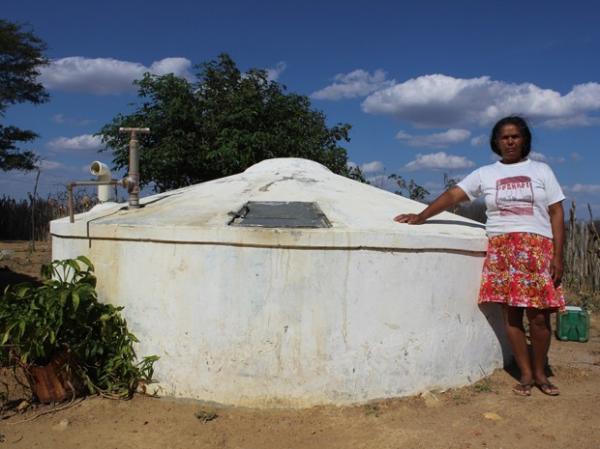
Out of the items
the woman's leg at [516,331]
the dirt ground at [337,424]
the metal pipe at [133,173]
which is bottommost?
the dirt ground at [337,424]

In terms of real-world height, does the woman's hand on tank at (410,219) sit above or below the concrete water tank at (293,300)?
above

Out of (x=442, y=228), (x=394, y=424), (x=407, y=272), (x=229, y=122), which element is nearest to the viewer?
(x=394, y=424)

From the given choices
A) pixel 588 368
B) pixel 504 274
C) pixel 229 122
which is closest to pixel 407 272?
pixel 504 274

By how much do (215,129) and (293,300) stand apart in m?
5.68

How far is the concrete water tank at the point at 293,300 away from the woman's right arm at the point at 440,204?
13 centimetres

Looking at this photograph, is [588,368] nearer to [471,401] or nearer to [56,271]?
[471,401]

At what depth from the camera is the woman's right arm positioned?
421 centimetres

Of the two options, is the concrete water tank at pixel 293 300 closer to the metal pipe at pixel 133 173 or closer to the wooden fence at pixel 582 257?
the metal pipe at pixel 133 173

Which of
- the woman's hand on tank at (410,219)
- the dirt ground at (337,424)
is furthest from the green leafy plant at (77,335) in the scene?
the woman's hand on tank at (410,219)

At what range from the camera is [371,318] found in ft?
13.2

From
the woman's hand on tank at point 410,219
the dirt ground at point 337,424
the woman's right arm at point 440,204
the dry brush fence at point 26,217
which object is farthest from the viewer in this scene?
the dry brush fence at point 26,217

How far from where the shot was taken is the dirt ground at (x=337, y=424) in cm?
358

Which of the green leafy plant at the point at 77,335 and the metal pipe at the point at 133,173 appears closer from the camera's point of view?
the green leafy plant at the point at 77,335

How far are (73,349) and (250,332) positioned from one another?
4.13ft
